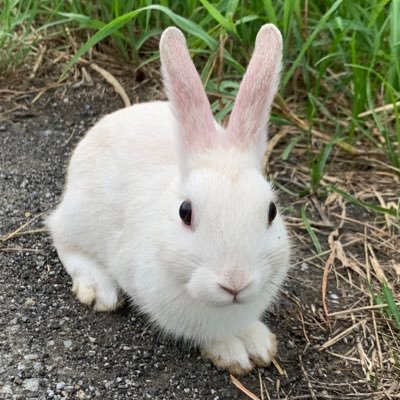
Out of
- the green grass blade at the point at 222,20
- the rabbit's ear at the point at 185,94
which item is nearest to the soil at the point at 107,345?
the rabbit's ear at the point at 185,94

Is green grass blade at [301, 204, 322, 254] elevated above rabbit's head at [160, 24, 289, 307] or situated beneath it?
situated beneath

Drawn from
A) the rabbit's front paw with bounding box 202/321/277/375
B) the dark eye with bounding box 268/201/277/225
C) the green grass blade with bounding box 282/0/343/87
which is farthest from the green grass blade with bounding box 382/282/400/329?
the green grass blade with bounding box 282/0/343/87

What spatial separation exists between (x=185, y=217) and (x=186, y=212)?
0.07 feet

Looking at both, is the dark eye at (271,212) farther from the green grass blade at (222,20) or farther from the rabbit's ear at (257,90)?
the green grass blade at (222,20)

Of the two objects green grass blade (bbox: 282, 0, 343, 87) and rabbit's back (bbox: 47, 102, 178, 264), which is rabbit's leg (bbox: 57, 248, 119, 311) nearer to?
rabbit's back (bbox: 47, 102, 178, 264)

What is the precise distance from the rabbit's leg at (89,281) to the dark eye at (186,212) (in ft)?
2.72

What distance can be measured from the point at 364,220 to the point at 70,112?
6.45 ft

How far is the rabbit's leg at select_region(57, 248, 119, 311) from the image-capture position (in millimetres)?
3518

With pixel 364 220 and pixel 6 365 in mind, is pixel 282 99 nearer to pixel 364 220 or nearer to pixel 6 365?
pixel 364 220

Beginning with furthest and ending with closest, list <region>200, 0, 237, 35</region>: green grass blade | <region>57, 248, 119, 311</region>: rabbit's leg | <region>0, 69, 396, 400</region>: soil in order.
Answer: <region>200, 0, 237, 35</region>: green grass blade → <region>57, 248, 119, 311</region>: rabbit's leg → <region>0, 69, 396, 400</region>: soil

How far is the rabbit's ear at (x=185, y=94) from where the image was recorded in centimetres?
298

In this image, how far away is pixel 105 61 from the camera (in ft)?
16.8

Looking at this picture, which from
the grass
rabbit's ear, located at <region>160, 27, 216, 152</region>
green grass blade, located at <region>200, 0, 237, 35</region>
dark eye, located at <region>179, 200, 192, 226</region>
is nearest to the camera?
dark eye, located at <region>179, 200, 192, 226</region>

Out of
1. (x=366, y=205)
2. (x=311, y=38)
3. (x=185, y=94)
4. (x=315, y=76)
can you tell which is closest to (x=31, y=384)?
(x=185, y=94)
